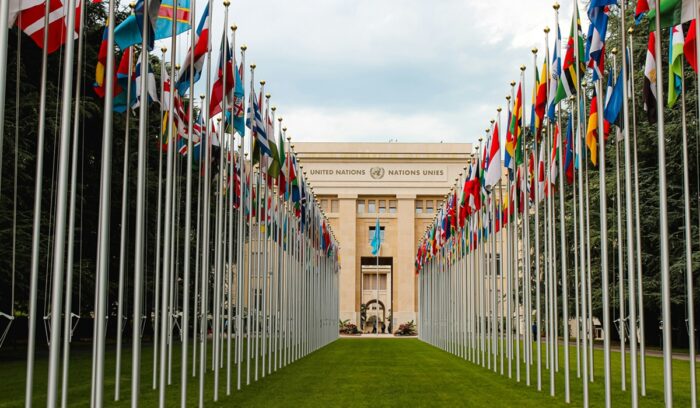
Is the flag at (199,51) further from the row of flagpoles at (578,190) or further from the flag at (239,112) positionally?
the row of flagpoles at (578,190)

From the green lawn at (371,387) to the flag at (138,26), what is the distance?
7.21 meters

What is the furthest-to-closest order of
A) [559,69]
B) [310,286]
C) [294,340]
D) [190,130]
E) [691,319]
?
[310,286] < [294,340] < [559,69] < [190,130] < [691,319]

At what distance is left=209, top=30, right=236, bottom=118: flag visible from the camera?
18.5 metres

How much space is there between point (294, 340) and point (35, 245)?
79.5 ft

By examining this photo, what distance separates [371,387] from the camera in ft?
71.4

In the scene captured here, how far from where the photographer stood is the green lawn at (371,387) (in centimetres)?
1811

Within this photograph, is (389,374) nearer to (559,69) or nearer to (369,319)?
(559,69)

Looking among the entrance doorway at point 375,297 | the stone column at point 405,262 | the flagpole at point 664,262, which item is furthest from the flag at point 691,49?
the stone column at point 405,262

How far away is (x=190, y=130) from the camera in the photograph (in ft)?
51.2

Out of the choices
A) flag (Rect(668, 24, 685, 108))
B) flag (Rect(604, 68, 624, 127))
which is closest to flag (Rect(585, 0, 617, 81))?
flag (Rect(604, 68, 624, 127))

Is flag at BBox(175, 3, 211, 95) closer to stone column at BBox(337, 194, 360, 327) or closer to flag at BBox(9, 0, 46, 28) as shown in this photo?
flag at BBox(9, 0, 46, 28)

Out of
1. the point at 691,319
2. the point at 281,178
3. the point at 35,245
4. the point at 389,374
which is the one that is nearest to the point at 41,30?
the point at 35,245

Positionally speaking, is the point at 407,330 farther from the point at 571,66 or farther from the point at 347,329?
the point at 571,66

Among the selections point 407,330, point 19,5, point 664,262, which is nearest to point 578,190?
point 664,262
